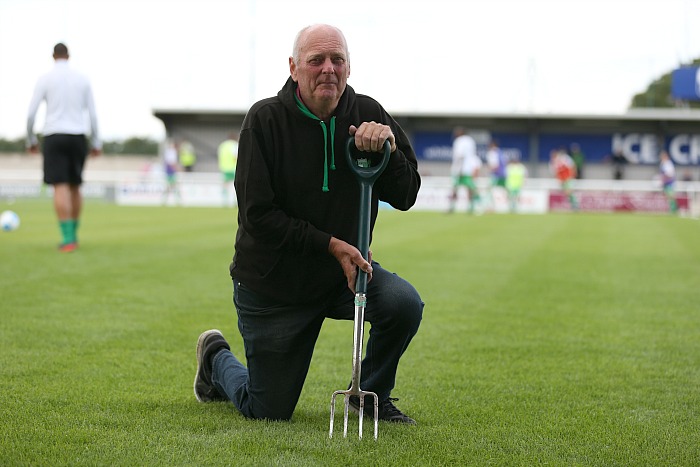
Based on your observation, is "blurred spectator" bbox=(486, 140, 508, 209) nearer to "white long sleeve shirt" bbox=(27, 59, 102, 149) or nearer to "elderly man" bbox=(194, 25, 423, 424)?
"white long sleeve shirt" bbox=(27, 59, 102, 149)

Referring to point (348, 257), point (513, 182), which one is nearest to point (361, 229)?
point (348, 257)

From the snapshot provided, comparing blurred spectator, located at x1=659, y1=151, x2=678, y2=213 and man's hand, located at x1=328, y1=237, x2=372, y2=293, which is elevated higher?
→ man's hand, located at x1=328, y1=237, x2=372, y2=293

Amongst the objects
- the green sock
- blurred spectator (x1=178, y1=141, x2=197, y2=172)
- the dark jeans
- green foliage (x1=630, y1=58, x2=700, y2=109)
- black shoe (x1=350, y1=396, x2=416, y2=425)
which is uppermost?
green foliage (x1=630, y1=58, x2=700, y2=109)

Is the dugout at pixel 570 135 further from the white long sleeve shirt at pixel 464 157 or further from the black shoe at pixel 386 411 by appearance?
the black shoe at pixel 386 411

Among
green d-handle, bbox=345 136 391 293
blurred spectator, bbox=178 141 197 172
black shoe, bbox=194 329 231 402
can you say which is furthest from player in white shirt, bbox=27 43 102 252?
blurred spectator, bbox=178 141 197 172

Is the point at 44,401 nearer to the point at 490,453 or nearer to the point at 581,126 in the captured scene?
the point at 490,453

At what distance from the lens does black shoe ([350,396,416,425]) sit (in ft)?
13.6

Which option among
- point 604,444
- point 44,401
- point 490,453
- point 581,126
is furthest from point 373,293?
point 581,126

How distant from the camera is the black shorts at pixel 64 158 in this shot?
10.7 metres

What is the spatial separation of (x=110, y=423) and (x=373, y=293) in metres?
1.25

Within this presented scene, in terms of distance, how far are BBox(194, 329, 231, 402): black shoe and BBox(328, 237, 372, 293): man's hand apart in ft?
3.71

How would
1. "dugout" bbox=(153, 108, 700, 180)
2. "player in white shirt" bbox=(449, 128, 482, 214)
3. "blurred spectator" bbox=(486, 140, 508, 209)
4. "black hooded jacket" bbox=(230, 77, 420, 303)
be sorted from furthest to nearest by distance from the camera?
"dugout" bbox=(153, 108, 700, 180), "blurred spectator" bbox=(486, 140, 508, 209), "player in white shirt" bbox=(449, 128, 482, 214), "black hooded jacket" bbox=(230, 77, 420, 303)

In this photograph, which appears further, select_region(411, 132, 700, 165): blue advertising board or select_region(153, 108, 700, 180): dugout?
select_region(411, 132, 700, 165): blue advertising board

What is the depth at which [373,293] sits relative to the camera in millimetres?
4078
